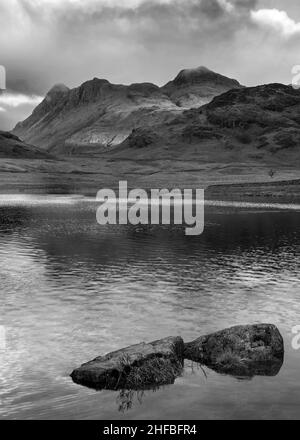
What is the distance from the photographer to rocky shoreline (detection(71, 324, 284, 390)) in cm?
2447

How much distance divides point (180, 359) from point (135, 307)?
11.1m

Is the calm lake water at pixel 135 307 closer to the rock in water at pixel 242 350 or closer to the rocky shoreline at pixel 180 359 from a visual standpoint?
the rocky shoreline at pixel 180 359

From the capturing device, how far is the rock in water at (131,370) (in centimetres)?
2436

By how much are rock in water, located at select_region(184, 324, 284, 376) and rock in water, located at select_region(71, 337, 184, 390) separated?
2.10m

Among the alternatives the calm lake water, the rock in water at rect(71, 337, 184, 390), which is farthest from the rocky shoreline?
the calm lake water

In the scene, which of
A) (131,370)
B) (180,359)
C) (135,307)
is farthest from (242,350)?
(135,307)

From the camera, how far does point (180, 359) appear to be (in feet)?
88.9

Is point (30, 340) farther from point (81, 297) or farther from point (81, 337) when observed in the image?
point (81, 297)

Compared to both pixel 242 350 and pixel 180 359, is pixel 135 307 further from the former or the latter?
pixel 242 350

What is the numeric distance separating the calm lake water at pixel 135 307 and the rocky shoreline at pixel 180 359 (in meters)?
0.60

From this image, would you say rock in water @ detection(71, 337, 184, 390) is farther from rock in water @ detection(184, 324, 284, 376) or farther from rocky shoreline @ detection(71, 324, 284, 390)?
rock in water @ detection(184, 324, 284, 376)

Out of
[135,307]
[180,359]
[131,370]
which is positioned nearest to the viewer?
[131,370]

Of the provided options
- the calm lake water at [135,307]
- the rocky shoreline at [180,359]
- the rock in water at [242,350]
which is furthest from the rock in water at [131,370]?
the rock in water at [242,350]
